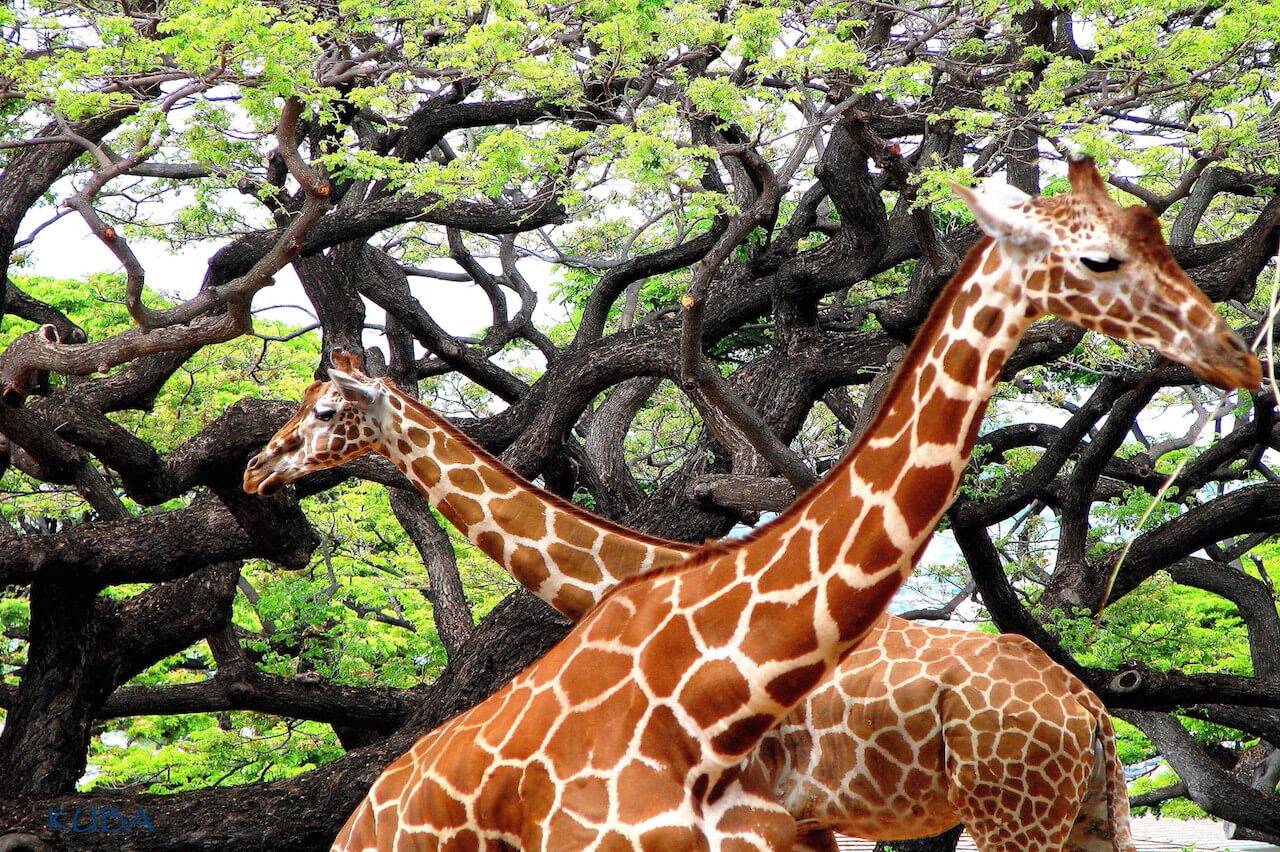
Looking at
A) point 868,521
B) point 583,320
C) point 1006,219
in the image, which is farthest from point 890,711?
point 583,320

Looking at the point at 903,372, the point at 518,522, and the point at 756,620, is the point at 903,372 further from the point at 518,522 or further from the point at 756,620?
the point at 518,522

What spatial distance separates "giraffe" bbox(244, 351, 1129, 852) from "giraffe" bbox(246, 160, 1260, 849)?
1.13 metres

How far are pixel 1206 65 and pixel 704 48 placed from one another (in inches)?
123

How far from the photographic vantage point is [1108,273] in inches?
124

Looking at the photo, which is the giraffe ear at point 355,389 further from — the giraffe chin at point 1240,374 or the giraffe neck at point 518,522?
the giraffe chin at point 1240,374

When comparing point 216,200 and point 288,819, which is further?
point 216,200

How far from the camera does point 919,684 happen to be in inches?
215

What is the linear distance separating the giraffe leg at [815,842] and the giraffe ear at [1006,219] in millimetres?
2239

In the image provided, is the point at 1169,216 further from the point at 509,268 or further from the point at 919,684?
the point at 919,684

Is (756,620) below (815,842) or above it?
above

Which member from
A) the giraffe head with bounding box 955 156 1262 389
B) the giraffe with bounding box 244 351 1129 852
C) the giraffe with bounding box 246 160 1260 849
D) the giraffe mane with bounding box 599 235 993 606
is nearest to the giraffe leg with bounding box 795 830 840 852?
the giraffe with bounding box 244 351 1129 852

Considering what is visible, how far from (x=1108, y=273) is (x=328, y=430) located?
Result: 3486mm

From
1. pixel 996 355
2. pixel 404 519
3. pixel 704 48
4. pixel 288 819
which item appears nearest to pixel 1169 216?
pixel 704 48

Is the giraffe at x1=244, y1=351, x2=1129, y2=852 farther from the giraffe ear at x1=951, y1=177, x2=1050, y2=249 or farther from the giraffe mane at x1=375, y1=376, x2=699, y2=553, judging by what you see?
the giraffe ear at x1=951, y1=177, x2=1050, y2=249
